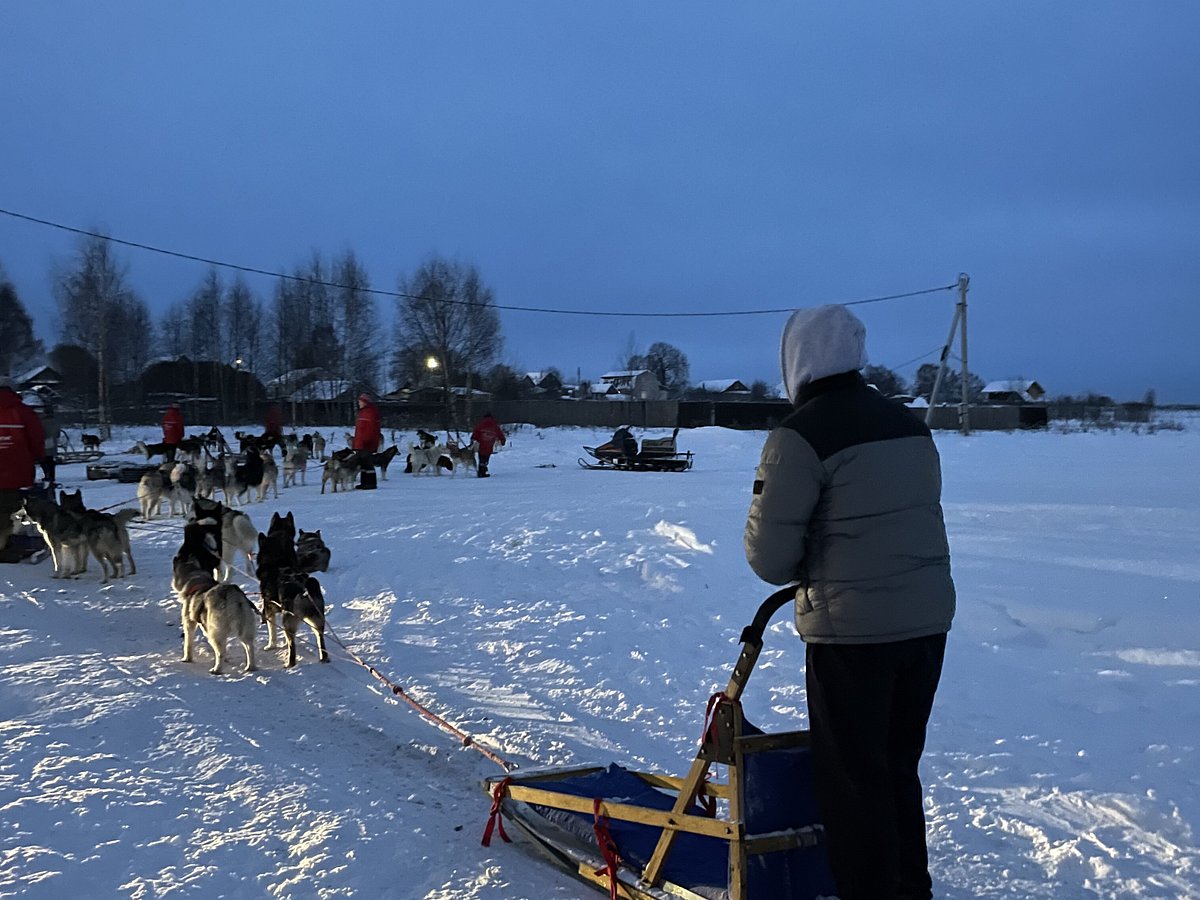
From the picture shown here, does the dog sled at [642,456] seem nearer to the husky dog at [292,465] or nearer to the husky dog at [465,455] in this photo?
the husky dog at [465,455]

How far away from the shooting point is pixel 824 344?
2531 mm

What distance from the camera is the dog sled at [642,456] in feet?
75.1

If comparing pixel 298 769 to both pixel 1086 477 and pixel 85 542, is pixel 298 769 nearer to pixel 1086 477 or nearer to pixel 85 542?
pixel 85 542

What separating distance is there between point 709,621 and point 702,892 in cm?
402

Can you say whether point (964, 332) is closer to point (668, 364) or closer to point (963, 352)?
point (963, 352)

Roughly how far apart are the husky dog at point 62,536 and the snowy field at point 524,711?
0.22m

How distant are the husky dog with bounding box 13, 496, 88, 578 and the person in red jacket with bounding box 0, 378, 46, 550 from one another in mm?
601

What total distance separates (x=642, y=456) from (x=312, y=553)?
49.9 feet

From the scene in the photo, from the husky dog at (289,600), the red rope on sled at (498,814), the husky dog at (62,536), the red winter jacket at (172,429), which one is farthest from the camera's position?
the red winter jacket at (172,429)

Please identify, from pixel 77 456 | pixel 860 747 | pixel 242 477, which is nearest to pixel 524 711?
pixel 860 747

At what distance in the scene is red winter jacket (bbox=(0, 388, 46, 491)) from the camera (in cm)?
976

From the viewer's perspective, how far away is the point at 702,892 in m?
2.69

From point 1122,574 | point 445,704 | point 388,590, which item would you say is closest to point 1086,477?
point 1122,574

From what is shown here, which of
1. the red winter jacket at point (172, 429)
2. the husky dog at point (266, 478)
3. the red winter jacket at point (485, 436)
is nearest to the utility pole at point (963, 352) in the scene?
the red winter jacket at point (485, 436)
